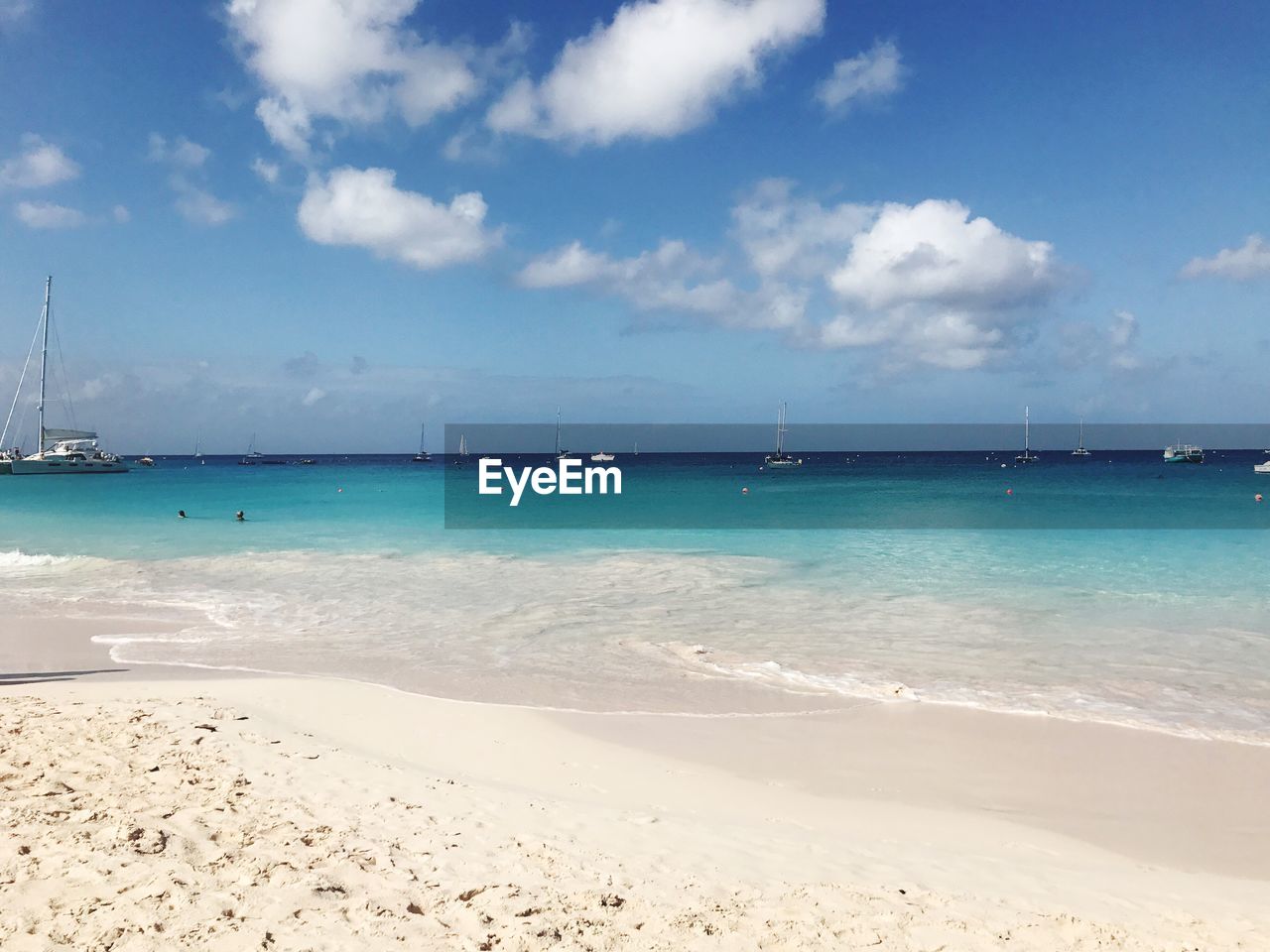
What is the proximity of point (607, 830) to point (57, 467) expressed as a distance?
328ft

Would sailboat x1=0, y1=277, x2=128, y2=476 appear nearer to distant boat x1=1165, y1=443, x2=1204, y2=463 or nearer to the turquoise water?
the turquoise water

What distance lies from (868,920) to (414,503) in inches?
2067

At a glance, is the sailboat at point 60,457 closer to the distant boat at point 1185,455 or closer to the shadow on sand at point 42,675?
the shadow on sand at point 42,675

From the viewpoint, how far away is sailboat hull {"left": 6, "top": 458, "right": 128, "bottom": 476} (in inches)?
3238

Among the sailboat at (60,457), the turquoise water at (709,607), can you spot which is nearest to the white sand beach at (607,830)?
the turquoise water at (709,607)

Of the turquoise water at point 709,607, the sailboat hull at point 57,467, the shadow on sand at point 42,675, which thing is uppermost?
the sailboat hull at point 57,467

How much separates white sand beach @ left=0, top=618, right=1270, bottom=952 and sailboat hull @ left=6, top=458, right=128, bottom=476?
303 feet

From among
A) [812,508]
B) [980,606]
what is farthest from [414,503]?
[980,606]

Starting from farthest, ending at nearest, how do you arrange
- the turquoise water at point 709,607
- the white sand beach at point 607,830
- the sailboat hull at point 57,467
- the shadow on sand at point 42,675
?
the sailboat hull at point 57,467
the turquoise water at point 709,607
the shadow on sand at point 42,675
the white sand beach at point 607,830

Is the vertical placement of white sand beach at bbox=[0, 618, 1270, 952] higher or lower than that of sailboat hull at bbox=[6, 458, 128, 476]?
lower

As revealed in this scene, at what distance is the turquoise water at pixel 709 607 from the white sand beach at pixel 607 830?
5.72 ft

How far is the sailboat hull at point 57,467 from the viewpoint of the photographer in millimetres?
82250

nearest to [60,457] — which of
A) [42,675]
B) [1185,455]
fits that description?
[42,675]

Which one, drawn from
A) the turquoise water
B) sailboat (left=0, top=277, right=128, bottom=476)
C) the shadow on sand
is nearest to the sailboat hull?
sailboat (left=0, top=277, right=128, bottom=476)
